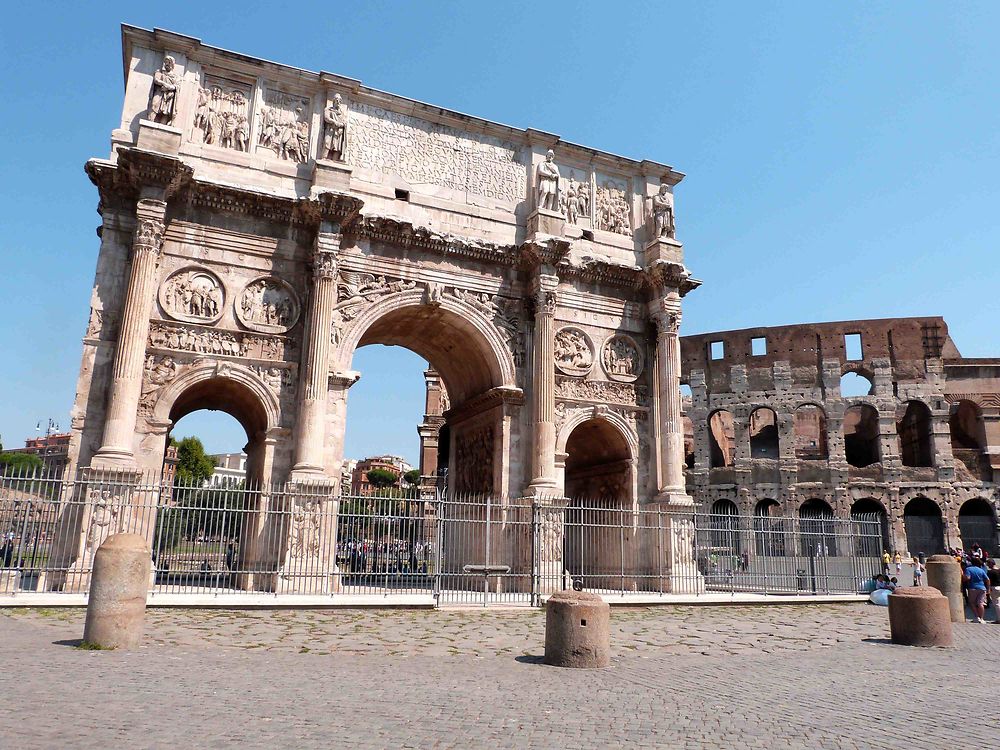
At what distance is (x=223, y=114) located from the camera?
16.3 m

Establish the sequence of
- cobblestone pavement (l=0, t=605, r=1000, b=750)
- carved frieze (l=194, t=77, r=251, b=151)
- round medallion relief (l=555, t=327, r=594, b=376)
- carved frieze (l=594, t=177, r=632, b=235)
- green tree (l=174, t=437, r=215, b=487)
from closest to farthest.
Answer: cobblestone pavement (l=0, t=605, r=1000, b=750)
carved frieze (l=194, t=77, r=251, b=151)
round medallion relief (l=555, t=327, r=594, b=376)
carved frieze (l=594, t=177, r=632, b=235)
green tree (l=174, t=437, r=215, b=487)

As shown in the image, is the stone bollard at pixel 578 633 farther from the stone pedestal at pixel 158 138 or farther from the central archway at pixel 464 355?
the stone pedestal at pixel 158 138

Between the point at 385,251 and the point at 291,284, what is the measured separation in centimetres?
219

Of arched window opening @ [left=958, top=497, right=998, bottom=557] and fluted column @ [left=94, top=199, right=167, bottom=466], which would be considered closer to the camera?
fluted column @ [left=94, top=199, right=167, bottom=466]

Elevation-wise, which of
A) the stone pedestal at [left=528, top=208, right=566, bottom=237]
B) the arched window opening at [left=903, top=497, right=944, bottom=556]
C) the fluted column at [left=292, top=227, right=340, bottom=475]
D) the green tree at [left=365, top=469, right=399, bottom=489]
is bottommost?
the arched window opening at [left=903, top=497, right=944, bottom=556]

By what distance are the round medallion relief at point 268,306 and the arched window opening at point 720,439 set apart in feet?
84.7

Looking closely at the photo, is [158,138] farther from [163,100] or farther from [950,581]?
[950,581]

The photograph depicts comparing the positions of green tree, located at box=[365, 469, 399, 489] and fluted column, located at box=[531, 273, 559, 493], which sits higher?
green tree, located at box=[365, 469, 399, 489]

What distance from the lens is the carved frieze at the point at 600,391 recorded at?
18.1 meters

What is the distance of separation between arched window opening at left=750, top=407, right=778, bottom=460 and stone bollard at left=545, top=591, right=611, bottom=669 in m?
34.5

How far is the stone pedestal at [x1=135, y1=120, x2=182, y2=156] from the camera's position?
14.7 m

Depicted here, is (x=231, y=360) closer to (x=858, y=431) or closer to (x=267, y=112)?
(x=267, y=112)

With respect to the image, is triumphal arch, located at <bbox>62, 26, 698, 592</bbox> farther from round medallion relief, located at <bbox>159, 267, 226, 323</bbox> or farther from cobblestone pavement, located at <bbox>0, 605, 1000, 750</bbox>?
cobblestone pavement, located at <bbox>0, 605, 1000, 750</bbox>

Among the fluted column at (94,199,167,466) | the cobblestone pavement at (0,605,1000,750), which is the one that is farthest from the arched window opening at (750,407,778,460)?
the fluted column at (94,199,167,466)
